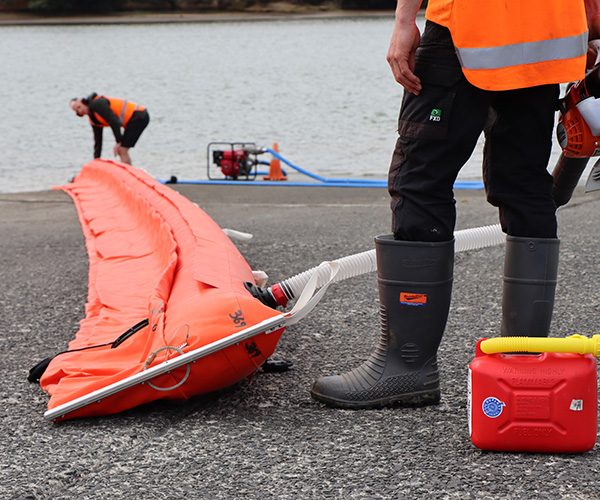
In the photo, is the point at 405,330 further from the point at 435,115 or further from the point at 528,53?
the point at 528,53

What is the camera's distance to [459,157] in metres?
2.22

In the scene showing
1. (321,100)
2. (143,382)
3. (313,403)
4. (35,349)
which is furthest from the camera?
(321,100)

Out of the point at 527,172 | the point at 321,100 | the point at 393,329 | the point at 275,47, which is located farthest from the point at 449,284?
the point at 275,47

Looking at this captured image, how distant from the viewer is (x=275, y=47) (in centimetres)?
6625

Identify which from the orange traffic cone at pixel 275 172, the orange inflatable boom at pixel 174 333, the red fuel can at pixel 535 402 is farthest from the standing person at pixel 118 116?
the red fuel can at pixel 535 402

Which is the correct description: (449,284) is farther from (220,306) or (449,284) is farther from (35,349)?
(35,349)

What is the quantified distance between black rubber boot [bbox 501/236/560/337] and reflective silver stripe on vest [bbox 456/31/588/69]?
528mm

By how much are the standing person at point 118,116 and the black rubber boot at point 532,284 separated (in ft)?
32.5

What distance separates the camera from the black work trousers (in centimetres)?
217

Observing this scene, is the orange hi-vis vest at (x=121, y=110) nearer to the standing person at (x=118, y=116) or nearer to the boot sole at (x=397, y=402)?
the standing person at (x=118, y=116)

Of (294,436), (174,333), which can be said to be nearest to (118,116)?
(174,333)

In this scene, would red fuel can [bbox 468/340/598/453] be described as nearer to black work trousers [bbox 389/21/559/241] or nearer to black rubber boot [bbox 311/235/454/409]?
black rubber boot [bbox 311/235/454/409]

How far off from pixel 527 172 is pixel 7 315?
8.83 feet

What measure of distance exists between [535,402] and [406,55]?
3.43 feet
